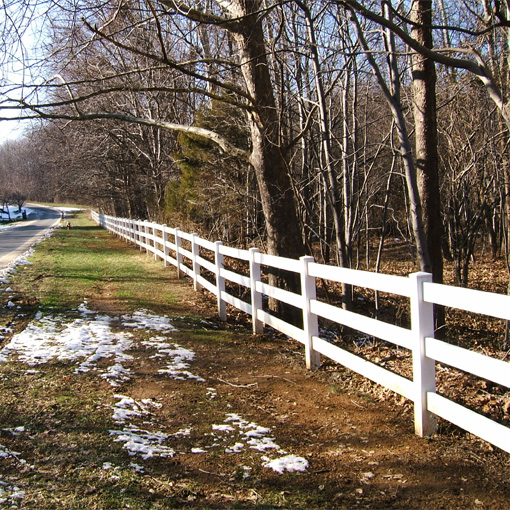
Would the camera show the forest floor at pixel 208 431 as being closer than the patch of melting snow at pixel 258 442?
Yes

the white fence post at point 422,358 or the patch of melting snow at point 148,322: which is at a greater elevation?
the white fence post at point 422,358

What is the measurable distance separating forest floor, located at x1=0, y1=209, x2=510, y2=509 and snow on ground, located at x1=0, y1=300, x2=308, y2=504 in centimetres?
2

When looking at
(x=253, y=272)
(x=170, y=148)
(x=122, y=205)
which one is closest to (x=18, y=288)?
(x=253, y=272)

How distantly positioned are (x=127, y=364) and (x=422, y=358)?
11.2 feet

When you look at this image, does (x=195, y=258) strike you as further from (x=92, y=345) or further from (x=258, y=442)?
(x=258, y=442)

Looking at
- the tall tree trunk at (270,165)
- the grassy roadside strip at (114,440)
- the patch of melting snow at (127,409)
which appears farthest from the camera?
the tall tree trunk at (270,165)

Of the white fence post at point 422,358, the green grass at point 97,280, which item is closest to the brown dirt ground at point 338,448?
the white fence post at point 422,358

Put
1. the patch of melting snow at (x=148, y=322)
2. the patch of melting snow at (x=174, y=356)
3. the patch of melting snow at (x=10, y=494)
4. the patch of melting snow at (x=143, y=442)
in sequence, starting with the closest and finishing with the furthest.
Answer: the patch of melting snow at (x=10, y=494) → the patch of melting snow at (x=143, y=442) → the patch of melting snow at (x=174, y=356) → the patch of melting snow at (x=148, y=322)

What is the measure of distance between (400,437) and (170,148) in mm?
24151

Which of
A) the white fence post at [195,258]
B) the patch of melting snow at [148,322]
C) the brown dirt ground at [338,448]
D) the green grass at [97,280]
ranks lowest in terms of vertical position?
the brown dirt ground at [338,448]

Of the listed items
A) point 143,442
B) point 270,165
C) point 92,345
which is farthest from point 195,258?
point 143,442

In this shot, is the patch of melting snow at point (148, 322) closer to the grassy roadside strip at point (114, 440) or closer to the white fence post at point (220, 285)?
the grassy roadside strip at point (114, 440)

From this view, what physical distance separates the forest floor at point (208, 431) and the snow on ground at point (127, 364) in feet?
0.06

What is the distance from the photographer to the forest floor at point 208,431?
3.17 meters
